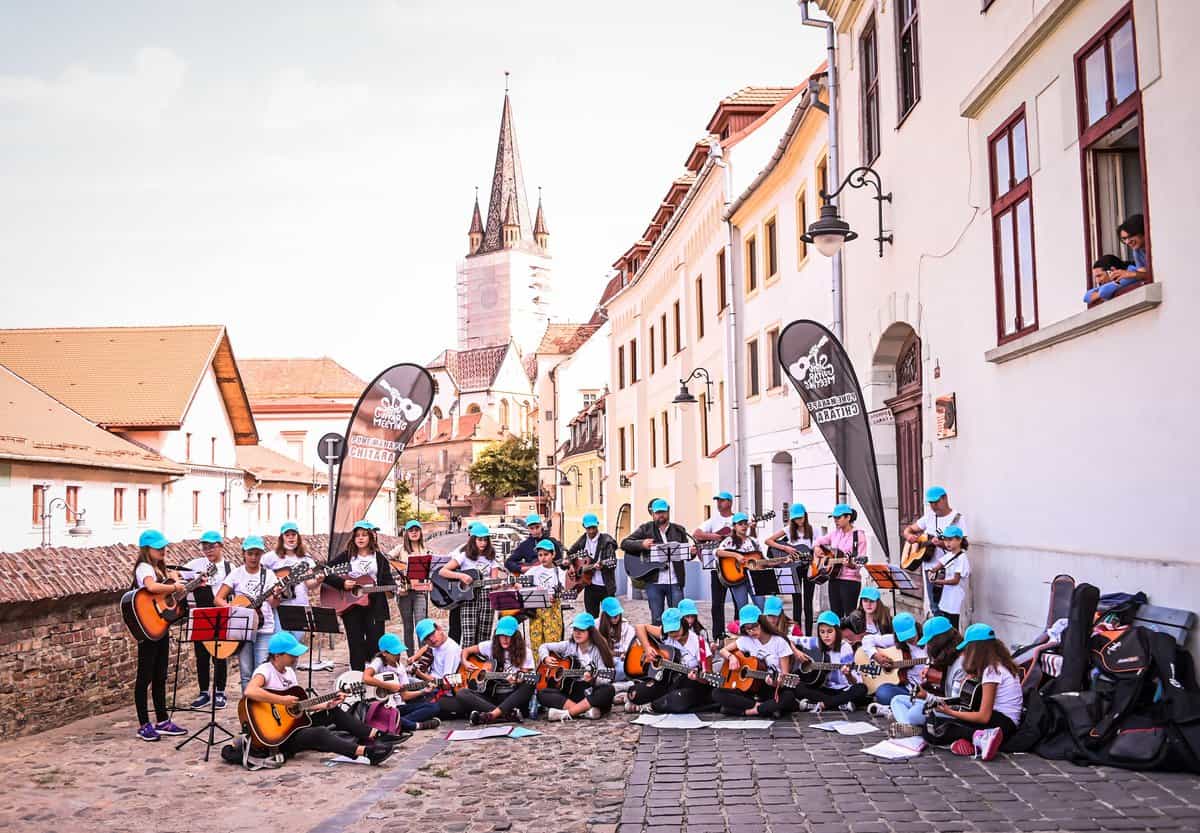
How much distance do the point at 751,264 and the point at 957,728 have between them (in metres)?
18.1

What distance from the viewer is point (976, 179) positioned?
12055 millimetres

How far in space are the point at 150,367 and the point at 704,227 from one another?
24.6 m

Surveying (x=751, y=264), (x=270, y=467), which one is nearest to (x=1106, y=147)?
(x=751, y=264)

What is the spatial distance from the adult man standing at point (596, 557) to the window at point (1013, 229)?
5709mm

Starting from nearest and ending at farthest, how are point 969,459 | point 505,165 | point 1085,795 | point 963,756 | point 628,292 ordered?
point 1085,795 < point 963,756 < point 969,459 < point 628,292 < point 505,165

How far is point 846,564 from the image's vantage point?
42.9 feet

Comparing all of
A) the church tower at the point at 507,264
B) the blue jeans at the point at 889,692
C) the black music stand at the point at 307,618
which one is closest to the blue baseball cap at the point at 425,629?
the black music stand at the point at 307,618

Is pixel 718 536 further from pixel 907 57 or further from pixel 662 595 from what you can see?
pixel 907 57

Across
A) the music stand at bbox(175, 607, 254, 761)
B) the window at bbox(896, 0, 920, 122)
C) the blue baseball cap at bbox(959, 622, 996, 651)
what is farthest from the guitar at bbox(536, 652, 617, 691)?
the window at bbox(896, 0, 920, 122)

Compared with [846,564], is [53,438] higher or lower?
higher

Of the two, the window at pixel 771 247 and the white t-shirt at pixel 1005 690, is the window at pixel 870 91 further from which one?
the white t-shirt at pixel 1005 690

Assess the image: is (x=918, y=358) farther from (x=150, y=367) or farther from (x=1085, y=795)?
(x=150, y=367)

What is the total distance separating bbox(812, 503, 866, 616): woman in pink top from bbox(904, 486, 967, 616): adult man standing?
93 centimetres

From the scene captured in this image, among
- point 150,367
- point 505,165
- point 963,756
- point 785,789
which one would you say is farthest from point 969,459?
point 505,165
